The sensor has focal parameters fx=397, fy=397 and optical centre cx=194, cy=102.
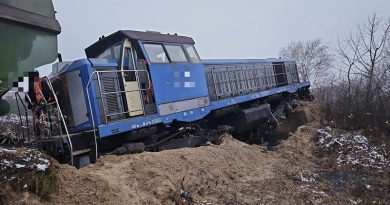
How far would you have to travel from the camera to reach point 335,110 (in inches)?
628

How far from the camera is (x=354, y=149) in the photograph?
12102 millimetres

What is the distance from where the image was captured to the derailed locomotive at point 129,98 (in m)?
7.49

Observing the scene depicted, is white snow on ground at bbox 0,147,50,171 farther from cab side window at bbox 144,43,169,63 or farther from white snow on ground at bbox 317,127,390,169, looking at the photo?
white snow on ground at bbox 317,127,390,169

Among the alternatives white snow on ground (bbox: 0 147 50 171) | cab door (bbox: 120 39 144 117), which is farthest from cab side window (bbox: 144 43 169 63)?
white snow on ground (bbox: 0 147 50 171)

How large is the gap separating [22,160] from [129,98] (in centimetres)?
385

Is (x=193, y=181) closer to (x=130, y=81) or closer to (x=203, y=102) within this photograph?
(x=130, y=81)

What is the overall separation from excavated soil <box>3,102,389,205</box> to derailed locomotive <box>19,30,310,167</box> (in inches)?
33.4

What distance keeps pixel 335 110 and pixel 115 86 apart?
10520mm

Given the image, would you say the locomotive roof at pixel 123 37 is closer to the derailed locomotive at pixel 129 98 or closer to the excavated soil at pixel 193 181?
the derailed locomotive at pixel 129 98

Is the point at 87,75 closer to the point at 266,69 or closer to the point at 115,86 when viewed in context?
the point at 115,86

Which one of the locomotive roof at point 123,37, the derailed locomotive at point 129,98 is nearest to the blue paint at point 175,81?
the derailed locomotive at point 129,98

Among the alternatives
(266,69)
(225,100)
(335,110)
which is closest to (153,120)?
(225,100)

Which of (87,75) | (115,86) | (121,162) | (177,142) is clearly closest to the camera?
(121,162)

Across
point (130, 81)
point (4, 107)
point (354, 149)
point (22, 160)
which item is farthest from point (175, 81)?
point (354, 149)
